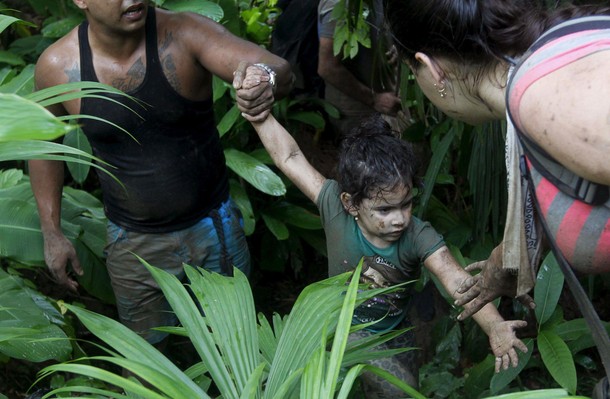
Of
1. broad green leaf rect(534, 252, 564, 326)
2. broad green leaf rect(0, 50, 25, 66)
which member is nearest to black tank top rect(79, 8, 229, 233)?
broad green leaf rect(534, 252, 564, 326)

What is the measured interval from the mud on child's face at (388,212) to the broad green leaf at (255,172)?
1.13 meters

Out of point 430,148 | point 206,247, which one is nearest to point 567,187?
point 206,247

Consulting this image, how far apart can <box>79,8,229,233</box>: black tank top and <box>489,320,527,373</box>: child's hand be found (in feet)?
4.29

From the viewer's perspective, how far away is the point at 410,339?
2744mm

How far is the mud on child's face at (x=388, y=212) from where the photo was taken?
2447 millimetres

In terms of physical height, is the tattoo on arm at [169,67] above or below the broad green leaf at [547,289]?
above

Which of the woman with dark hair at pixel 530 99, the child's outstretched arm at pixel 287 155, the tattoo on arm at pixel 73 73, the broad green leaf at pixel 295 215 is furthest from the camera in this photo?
the broad green leaf at pixel 295 215

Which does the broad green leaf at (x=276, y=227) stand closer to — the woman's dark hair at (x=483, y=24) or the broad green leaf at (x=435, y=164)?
the broad green leaf at (x=435, y=164)

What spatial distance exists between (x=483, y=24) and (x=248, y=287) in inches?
33.2

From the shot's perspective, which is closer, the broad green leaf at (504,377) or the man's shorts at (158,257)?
the broad green leaf at (504,377)

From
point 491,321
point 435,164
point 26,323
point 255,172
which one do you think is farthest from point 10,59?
point 491,321

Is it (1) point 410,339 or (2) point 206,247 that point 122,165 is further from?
(1) point 410,339

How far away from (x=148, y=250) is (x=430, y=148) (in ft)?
5.13

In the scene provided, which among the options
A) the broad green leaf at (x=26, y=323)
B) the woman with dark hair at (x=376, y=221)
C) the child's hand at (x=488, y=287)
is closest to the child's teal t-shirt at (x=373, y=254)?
the woman with dark hair at (x=376, y=221)
